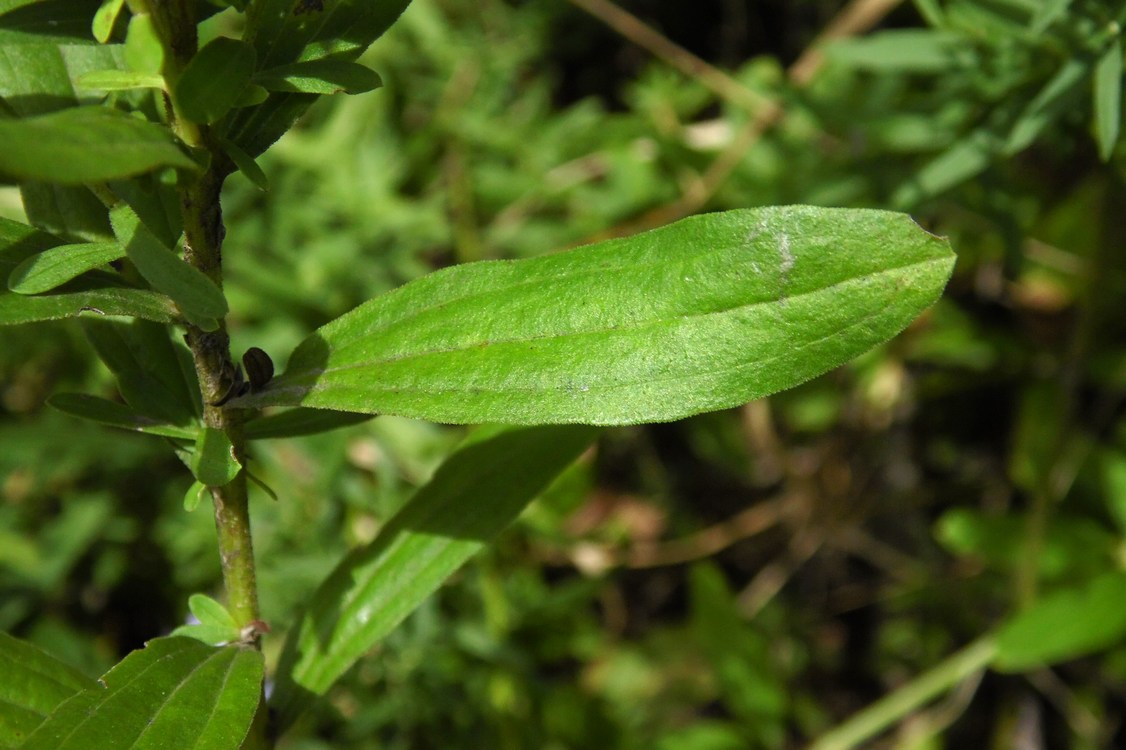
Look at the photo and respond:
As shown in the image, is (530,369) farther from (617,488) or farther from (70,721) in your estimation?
(617,488)

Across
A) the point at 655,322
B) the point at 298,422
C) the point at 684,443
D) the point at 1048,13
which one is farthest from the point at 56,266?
the point at 684,443

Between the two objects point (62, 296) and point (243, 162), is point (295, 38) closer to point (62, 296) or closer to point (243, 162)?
point (243, 162)

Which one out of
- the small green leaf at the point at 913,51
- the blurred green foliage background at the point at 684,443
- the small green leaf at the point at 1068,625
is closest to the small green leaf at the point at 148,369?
the blurred green foliage background at the point at 684,443

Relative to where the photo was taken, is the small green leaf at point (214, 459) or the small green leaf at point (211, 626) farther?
the small green leaf at point (211, 626)

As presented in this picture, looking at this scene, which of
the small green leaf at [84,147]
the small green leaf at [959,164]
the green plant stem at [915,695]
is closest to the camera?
the small green leaf at [84,147]

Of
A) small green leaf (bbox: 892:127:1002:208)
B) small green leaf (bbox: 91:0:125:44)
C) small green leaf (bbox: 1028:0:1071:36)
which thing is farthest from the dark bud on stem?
small green leaf (bbox: 892:127:1002:208)

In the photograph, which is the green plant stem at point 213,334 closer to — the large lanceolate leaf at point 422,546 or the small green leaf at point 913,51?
the large lanceolate leaf at point 422,546

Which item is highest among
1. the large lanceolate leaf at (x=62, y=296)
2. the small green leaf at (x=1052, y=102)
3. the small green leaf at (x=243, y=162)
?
the small green leaf at (x=243, y=162)
